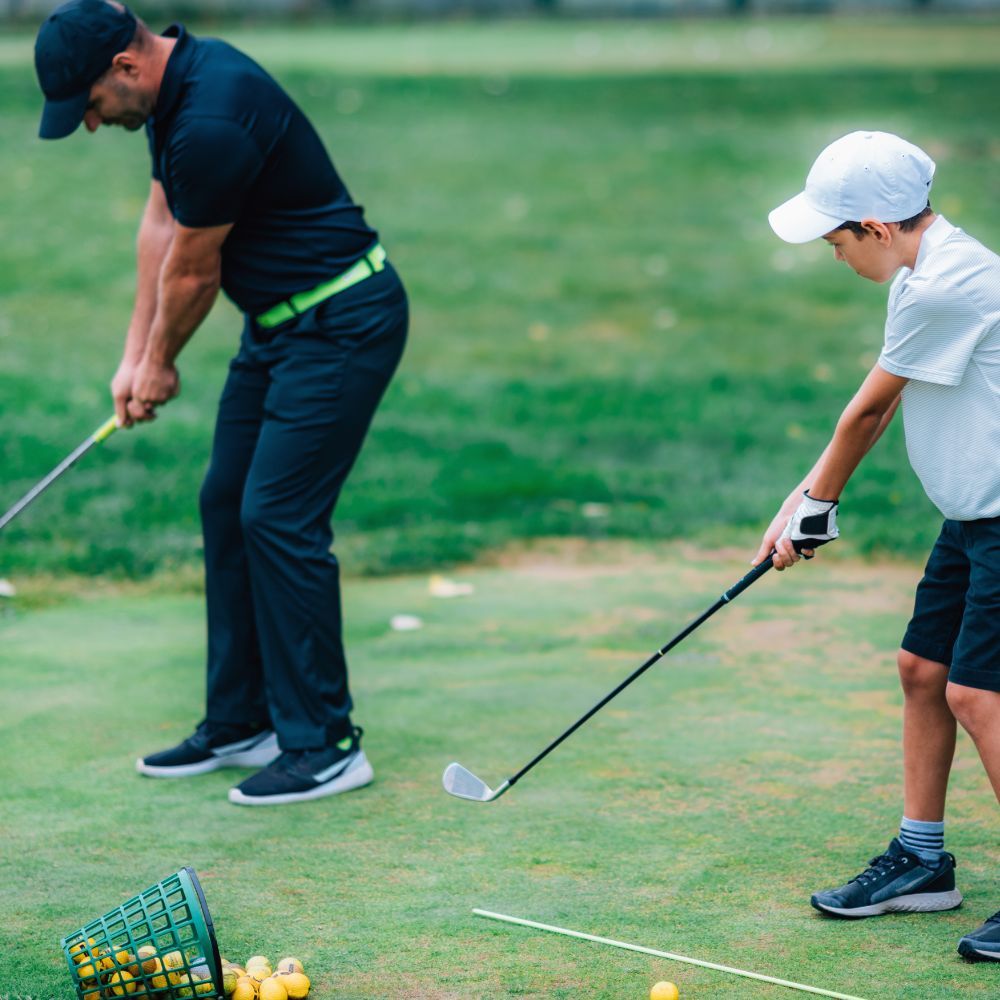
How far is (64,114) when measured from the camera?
172 inches

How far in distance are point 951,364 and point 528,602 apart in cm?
322

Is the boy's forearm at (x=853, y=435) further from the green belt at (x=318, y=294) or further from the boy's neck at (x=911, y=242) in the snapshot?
the green belt at (x=318, y=294)

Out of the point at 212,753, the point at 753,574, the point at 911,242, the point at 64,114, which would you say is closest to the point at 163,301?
the point at 64,114

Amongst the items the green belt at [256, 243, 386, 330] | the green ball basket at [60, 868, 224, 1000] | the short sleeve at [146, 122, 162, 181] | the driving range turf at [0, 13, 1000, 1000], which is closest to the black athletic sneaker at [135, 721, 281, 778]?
the driving range turf at [0, 13, 1000, 1000]

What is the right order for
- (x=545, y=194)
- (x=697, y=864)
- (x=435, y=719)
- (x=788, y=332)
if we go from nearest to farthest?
(x=697, y=864) → (x=435, y=719) → (x=788, y=332) → (x=545, y=194)

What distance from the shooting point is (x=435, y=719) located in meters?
5.14

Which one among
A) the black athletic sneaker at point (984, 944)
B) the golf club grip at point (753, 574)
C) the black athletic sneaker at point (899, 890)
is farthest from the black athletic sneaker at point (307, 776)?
the black athletic sneaker at point (984, 944)

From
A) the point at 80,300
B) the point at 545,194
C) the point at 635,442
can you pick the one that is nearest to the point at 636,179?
the point at 545,194

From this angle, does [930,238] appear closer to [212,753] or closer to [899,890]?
[899,890]

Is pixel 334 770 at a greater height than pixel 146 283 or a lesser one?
lesser

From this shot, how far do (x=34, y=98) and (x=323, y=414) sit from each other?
14.8m

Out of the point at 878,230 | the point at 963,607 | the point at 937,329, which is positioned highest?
the point at 878,230

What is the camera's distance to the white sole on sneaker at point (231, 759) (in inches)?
185

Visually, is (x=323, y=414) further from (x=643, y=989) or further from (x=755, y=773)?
(x=643, y=989)
